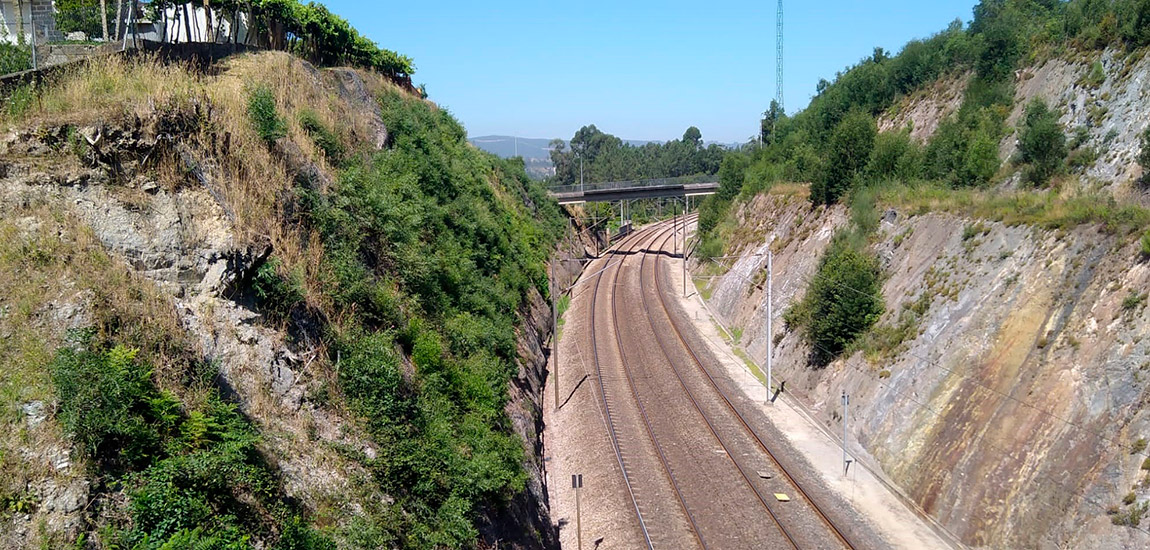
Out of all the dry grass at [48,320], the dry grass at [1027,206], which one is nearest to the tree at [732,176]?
the dry grass at [1027,206]

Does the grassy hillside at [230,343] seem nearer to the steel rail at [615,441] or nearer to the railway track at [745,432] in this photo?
the steel rail at [615,441]

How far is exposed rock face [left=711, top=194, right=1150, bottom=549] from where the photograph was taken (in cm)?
1575

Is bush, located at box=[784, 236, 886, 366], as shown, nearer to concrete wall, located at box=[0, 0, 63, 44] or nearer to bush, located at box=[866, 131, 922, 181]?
bush, located at box=[866, 131, 922, 181]

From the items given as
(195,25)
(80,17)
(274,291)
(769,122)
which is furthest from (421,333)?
(769,122)

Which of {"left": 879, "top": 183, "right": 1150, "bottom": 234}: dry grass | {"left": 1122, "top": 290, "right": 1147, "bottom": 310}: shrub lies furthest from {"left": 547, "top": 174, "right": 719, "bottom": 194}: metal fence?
{"left": 1122, "top": 290, "right": 1147, "bottom": 310}: shrub

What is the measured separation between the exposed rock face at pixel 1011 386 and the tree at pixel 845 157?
8.62 m

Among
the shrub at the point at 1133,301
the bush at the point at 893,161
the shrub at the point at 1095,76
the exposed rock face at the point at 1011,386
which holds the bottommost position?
the exposed rock face at the point at 1011,386

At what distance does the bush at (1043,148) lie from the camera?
28739 millimetres

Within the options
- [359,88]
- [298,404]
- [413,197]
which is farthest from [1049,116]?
[298,404]

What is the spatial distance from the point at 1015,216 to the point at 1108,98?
10.8 meters

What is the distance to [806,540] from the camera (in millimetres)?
18406

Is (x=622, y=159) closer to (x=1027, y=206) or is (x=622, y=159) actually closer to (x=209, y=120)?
(x=1027, y=206)

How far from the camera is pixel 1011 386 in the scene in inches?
745

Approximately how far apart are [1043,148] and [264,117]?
95.8 feet
